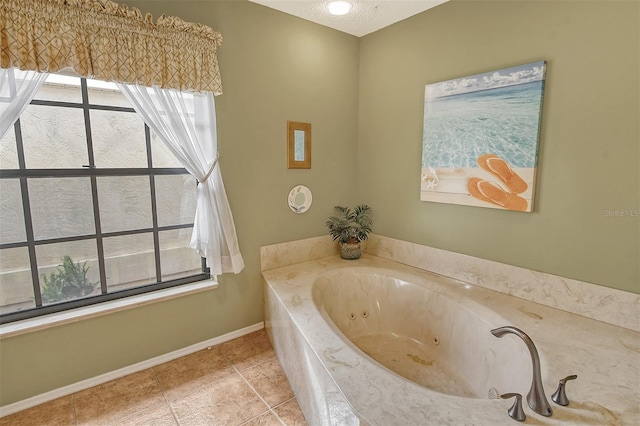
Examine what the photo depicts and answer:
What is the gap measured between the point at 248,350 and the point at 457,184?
1.98 meters

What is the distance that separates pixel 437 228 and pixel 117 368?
2.45 m

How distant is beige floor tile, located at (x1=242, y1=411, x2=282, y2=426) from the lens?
5.28 feet

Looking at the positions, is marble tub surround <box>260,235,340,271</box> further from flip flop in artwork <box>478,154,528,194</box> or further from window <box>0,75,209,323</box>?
flip flop in artwork <box>478,154,528,194</box>

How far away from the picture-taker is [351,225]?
2.77 metres

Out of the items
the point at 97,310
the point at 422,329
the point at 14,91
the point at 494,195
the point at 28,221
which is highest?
the point at 14,91

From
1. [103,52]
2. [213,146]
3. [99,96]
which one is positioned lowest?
[213,146]

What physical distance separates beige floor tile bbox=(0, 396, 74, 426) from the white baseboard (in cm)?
3

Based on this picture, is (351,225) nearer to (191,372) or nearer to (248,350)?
(248,350)

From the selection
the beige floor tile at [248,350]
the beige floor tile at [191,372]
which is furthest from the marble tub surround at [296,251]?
the beige floor tile at [191,372]

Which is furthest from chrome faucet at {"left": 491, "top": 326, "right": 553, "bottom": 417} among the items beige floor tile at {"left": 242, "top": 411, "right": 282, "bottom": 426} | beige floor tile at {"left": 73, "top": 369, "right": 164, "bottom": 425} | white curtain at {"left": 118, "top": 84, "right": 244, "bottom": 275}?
beige floor tile at {"left": 73, "top": 369, "right": 164, "bottom": 425}

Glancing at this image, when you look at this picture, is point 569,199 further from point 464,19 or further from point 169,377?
point 169,377

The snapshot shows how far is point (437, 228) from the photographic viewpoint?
2.38 metres

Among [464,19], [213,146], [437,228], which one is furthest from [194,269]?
[464,19]

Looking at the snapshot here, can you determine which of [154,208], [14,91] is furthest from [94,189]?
[14,91]
